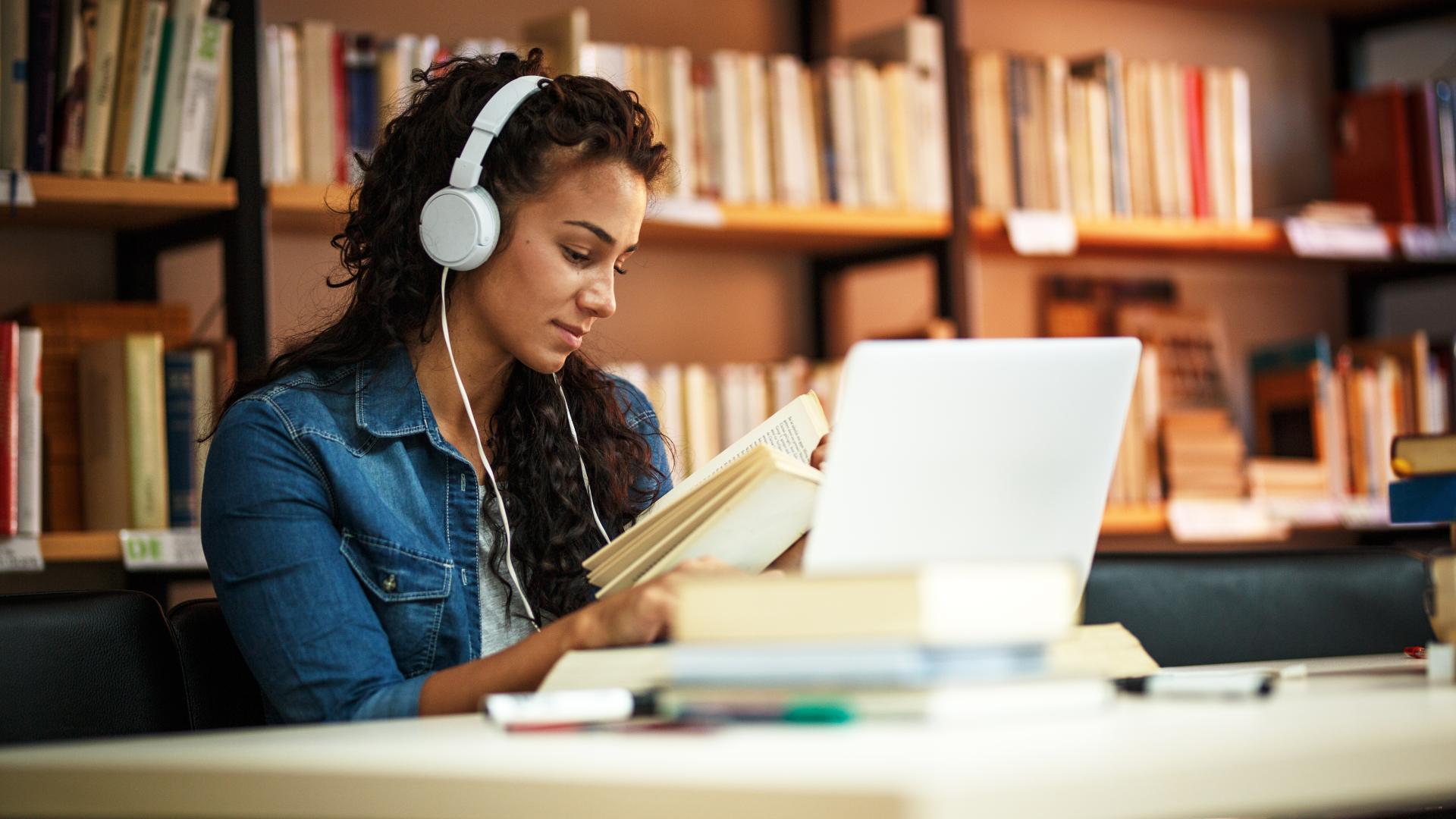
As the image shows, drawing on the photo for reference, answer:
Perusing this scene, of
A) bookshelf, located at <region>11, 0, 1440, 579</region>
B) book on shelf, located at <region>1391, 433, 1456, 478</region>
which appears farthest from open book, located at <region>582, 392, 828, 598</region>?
bookshelf, located at <region>11, 0, 1440, 579</region>

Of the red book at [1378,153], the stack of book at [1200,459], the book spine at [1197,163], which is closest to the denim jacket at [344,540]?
the stack of book at [1200,459]

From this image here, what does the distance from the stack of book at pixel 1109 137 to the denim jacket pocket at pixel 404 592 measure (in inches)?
60.6

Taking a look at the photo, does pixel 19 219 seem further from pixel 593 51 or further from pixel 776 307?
pixel 776 307

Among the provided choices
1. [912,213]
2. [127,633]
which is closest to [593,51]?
[912,213]

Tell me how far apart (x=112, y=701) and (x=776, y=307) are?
173 centimetres

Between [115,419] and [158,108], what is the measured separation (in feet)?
1.37

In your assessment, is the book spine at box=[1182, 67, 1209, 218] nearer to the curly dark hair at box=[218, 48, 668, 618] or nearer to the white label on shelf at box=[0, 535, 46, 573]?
the curly dark hair at box=[218, 48, 668, 618]

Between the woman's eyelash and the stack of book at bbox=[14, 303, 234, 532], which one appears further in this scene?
the stack of book at bbox=[14, 303, 234, 532]

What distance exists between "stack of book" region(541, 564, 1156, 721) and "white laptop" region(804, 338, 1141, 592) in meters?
0.04

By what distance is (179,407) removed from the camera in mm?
2037

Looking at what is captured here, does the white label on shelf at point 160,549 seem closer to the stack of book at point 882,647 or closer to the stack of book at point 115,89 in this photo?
the stack of book at point 115,89

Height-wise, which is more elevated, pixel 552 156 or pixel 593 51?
pixel 593 51

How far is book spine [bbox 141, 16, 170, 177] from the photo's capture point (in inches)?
79.5

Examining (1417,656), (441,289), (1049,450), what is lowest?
(1417,656)
